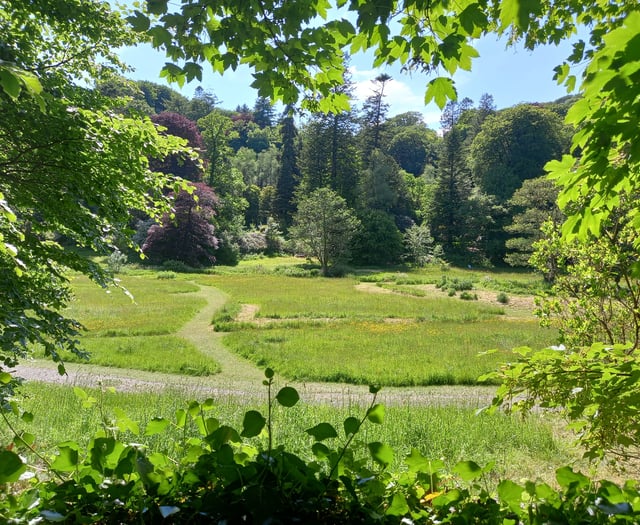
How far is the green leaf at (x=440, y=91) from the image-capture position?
7.98 ft

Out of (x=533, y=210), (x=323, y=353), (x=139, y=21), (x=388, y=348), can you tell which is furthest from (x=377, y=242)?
(x=139, y=21)

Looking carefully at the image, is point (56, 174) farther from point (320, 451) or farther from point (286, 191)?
point (286, 191)

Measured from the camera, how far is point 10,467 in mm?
1059

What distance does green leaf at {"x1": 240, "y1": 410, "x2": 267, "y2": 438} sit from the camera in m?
1.22

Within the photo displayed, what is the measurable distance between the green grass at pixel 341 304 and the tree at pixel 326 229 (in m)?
10.3

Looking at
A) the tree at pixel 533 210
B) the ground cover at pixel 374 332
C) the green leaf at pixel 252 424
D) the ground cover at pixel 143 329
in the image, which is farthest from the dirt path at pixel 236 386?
the tree at pixel 533 210

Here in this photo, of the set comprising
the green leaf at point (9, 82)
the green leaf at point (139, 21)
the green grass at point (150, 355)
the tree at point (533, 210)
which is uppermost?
the tree at point (533, 210)

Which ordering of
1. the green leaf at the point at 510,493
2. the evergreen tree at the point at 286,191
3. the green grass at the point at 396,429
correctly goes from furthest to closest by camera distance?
1. the evergreen tree at the point at 286,191
2. the green grass at the point at 396,429
3. the green leaf at the point at 510,493

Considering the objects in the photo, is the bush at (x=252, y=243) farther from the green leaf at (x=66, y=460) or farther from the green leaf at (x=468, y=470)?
the green leaf at (x=468, y=470)

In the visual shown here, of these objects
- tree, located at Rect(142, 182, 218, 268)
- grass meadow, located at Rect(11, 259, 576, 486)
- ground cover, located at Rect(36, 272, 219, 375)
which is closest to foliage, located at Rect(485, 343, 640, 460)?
grass meadow, located at Rect(11, 259, 576, 486)

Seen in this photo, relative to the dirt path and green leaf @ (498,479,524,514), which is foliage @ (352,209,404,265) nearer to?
the dirt path

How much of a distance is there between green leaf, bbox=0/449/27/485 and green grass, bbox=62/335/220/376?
10.8 meters

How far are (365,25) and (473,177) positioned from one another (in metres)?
64.7

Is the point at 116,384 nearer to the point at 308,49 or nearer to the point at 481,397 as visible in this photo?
the point at 481,397
